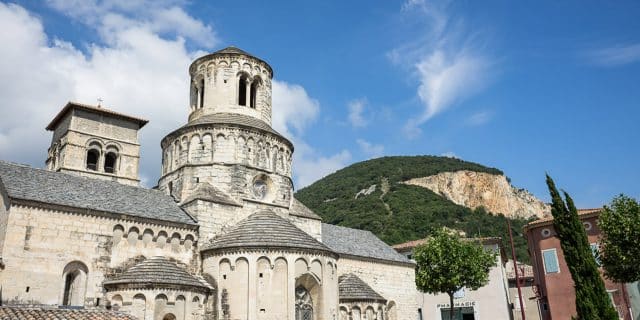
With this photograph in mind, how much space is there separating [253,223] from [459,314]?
2464cm

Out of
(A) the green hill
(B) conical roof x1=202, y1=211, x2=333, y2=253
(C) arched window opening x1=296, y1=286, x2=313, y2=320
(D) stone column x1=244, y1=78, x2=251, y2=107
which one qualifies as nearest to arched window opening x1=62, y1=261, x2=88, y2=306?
(B) conical roof x1=202, y1=211, x2=333, y2=253

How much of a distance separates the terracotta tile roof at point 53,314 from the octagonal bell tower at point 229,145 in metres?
8.04

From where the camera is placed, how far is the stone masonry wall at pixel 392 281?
30875mm

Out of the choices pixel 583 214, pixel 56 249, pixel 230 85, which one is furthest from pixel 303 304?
pixel 583 214

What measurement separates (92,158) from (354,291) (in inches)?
711

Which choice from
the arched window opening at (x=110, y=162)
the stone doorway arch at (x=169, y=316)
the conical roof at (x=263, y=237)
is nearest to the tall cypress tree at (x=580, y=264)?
the conical roof at (x=263, y=237)

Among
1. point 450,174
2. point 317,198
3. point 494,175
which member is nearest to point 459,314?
point 317,198

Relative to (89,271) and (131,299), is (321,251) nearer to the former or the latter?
(131,299)

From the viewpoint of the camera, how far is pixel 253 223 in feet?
74.0

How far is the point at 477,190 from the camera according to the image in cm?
11031

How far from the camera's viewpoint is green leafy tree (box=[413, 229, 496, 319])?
28922 mm

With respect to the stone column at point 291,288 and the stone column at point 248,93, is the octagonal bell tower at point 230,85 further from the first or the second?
the stone column at point 291,288

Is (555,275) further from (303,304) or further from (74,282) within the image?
(74,282)

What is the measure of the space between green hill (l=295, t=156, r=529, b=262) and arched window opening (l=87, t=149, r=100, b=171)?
43.1 meters
